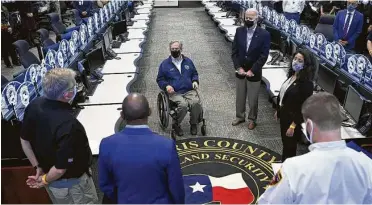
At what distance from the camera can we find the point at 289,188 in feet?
5.06

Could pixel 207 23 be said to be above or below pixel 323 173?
below

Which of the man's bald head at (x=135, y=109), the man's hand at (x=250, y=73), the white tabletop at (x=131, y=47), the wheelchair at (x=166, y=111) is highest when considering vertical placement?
the man's bald head at (x=135, y=109)

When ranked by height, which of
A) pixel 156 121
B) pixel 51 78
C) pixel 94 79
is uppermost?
pixel 51 78

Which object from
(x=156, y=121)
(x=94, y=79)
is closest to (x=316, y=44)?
(x=156, y=121)

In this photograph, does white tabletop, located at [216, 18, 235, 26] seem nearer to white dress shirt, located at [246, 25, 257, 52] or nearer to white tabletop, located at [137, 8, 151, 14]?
white tabletop, located at [137, 8, 151, 14]

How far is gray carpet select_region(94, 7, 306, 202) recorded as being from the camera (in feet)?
16.0

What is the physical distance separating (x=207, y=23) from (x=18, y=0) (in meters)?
5.94

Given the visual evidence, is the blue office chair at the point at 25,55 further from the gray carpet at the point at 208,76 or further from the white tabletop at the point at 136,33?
the white tabletop at the point at 136,33

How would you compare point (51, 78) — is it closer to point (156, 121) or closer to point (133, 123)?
point (133, 123)

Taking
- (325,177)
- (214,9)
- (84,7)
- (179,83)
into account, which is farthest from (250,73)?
(214,9)

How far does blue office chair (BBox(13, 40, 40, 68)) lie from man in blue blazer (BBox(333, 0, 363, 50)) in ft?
15.5

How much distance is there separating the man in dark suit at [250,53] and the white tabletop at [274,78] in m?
0.43

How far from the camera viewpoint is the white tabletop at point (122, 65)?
5727 mm

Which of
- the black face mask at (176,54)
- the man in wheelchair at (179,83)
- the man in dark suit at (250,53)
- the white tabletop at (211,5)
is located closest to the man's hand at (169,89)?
the man in wheelchair at (179,83)
